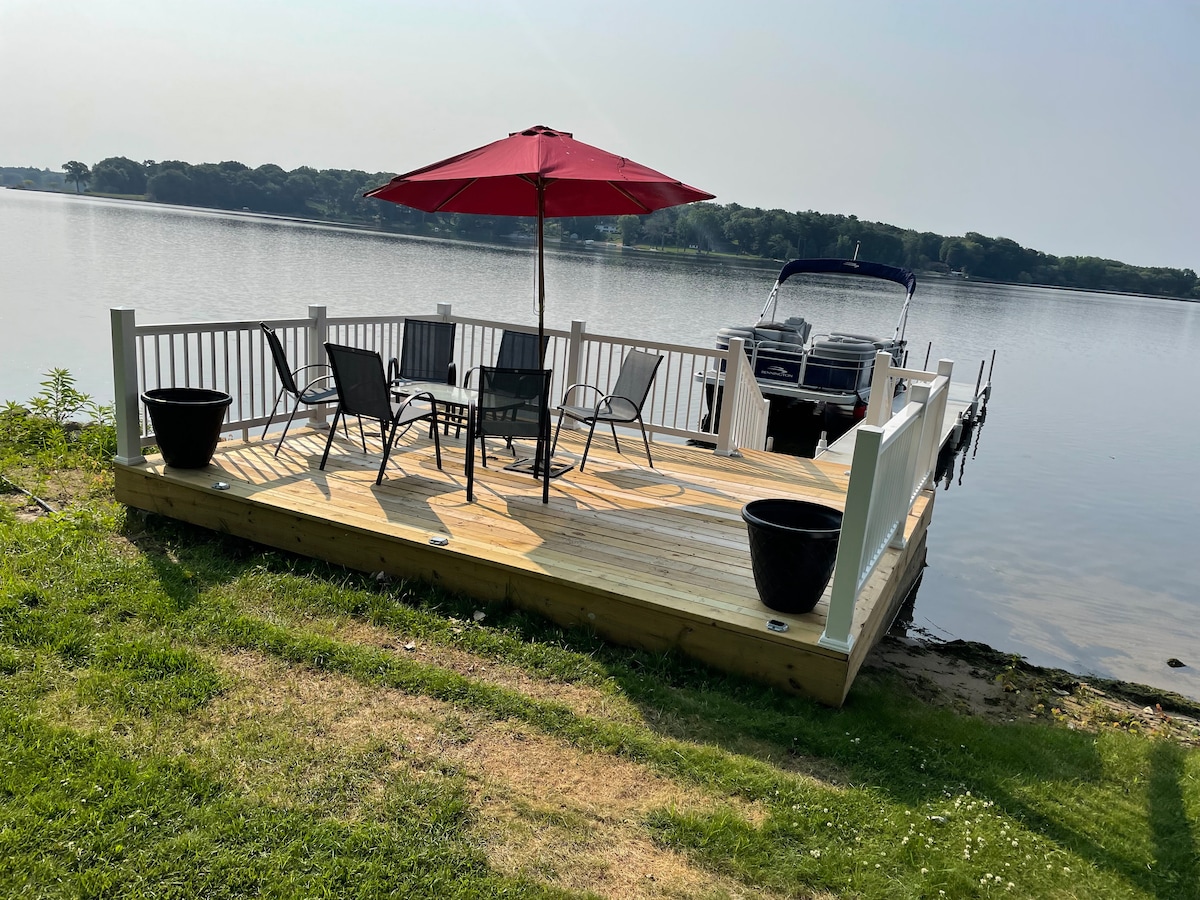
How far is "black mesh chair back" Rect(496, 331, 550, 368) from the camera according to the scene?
6.25 metres

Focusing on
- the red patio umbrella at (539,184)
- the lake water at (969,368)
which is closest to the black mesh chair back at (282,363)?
the red patio umbrella at (539,184)

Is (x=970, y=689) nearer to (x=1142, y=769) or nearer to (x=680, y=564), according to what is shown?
(x=1142, y=769)

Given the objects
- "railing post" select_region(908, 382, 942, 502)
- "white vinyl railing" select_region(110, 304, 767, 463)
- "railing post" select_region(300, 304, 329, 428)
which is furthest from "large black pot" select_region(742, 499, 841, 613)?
"railing post" select_region(300, 304, 329, 428)

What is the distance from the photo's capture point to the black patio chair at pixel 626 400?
5518 millimetres

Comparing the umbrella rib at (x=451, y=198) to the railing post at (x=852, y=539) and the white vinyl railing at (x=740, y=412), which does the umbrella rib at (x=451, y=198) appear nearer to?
the white vinyl railing at (x=740, y=412)

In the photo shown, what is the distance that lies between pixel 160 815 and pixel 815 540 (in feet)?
8.21

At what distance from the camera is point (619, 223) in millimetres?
33750

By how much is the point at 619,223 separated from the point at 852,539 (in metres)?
32.1

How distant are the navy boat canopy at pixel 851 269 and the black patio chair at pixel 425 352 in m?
7.93

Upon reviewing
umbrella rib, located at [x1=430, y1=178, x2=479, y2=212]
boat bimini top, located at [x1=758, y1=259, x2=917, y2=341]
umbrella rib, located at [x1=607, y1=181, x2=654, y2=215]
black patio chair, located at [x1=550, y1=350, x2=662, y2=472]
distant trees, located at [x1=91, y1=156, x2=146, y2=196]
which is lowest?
black patio chair, located at [x1=550, y1=350, x2=662, y2=472]

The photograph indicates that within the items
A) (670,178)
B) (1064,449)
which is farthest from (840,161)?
(670,178)

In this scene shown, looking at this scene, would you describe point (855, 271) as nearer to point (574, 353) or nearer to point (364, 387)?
point (574, 353)

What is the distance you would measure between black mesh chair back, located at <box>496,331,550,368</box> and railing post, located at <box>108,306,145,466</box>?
8.21ft

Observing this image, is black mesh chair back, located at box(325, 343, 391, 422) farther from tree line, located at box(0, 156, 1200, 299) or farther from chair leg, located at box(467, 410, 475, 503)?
tree line, located at box(0, 156, 1200, 299)
